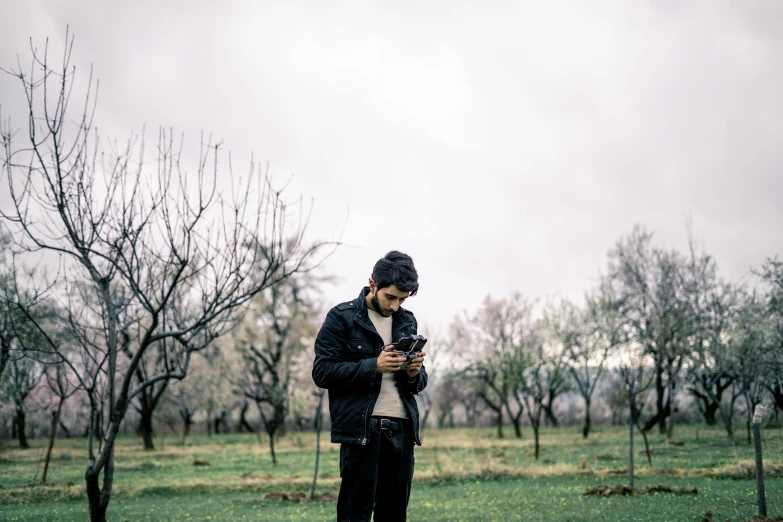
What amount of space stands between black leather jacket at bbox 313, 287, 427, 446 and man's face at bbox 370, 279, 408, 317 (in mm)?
87

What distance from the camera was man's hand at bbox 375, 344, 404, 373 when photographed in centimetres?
301

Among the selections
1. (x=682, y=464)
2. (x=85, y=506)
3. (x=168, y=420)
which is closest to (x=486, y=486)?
(x=682, y=464)

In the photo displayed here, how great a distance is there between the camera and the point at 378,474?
10.3 feet

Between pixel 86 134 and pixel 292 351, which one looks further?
pixel 292 351

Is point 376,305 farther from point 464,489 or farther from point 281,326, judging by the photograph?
point 281,326

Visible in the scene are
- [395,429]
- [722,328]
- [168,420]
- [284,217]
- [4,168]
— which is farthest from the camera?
[168,420]

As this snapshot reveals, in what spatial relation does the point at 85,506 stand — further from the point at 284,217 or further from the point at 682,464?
the point at 682,464

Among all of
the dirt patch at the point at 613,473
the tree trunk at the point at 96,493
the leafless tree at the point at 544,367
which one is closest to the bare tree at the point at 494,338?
the leafless tree at the point at 544,367

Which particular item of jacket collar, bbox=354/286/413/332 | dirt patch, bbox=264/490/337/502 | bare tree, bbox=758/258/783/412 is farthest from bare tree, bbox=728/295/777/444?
jacket collar, bbox=354/286/413/332

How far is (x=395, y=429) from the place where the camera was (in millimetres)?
3119

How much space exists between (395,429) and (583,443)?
2684 centimetres

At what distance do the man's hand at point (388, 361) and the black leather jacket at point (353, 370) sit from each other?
3cm

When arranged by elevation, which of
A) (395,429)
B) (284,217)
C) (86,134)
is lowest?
(395,429)

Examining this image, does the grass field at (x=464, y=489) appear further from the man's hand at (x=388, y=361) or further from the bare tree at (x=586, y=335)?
the bare tree at (x=586, y=335)
